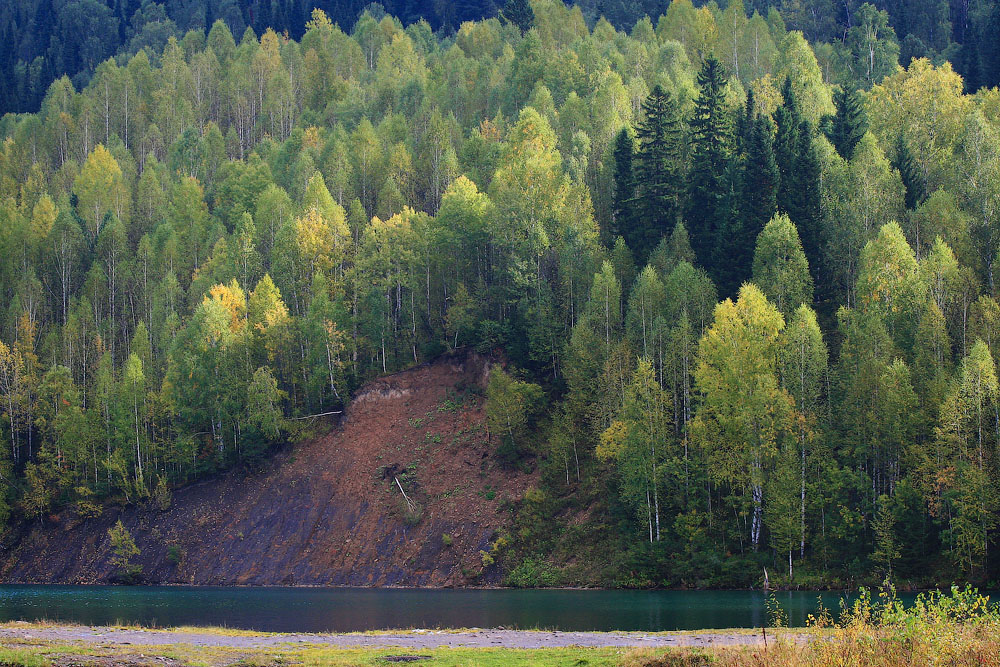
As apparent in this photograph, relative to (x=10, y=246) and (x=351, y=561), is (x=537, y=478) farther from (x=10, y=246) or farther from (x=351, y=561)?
(x=10, y=246)

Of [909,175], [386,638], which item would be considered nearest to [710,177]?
[909,175]

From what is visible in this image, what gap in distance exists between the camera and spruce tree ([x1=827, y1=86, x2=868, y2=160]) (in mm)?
A: 89250

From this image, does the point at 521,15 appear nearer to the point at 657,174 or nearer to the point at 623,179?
the point at 623,179

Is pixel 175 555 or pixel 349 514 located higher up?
pixel 349 514

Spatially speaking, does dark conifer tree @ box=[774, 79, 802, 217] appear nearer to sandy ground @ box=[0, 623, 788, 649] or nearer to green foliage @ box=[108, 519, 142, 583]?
sandy ground @ box=[0, 623, 788, 649]

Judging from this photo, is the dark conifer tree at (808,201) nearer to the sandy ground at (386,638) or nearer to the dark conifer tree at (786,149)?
the dark conifer tree at (786,149)

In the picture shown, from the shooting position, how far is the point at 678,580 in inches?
2571

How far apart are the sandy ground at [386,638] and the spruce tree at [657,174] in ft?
176

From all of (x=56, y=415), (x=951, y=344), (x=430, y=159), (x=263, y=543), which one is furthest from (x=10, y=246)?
(x=951, y=344)

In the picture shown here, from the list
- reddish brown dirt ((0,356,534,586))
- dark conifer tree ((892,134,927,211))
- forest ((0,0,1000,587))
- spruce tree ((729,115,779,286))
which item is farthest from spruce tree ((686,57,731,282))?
reddish brown dirt ((0,356,534,586))

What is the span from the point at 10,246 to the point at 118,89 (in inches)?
2085

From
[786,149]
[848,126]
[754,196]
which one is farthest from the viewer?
[848,126]

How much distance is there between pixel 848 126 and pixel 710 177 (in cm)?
1377

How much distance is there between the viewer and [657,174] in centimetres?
9006
